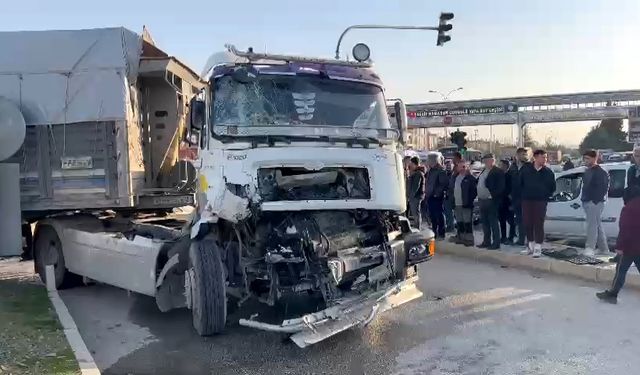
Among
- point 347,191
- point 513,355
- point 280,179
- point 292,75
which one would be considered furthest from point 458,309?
point 292,75

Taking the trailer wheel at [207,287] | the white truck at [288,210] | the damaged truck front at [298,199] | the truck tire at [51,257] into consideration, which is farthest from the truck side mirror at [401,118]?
the truck tire at [51,257]

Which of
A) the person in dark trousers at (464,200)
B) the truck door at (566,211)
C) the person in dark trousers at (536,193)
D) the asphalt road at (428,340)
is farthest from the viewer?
the truck door at (566,211)

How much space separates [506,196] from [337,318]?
6454 mm

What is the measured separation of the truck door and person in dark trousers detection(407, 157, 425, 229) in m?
2.38

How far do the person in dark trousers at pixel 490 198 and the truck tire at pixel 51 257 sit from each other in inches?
266

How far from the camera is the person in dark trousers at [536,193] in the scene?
10258mm

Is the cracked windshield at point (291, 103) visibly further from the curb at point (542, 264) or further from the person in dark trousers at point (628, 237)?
the curb at point (542, 264)

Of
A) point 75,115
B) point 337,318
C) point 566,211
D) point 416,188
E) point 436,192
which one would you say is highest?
point 75,115

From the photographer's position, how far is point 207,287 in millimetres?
6258

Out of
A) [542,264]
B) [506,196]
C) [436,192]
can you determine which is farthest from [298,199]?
[436,192]

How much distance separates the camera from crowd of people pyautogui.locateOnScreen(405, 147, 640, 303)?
396 inches

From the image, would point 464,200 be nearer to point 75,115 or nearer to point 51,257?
point 75,115

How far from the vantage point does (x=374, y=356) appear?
599cm

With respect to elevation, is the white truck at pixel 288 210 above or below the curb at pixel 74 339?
above
